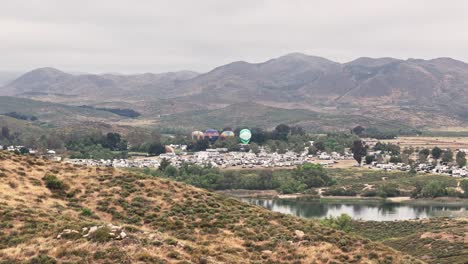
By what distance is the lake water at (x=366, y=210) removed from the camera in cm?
11362

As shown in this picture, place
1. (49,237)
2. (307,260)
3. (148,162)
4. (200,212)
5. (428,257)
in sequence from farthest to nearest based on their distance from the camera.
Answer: (148,162), (428,257), (200,212), (307,260), (49,237)

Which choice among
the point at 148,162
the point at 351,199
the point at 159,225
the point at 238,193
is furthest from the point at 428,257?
the point at 148,162

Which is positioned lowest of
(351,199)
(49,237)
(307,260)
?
(351,199)

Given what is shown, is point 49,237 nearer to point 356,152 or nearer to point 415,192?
point 415,192

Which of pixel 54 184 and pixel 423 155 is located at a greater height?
pixel 54 184

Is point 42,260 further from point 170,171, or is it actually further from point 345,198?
point 170,171

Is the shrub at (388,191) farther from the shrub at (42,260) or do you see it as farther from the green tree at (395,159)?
the shrub at (42,260)

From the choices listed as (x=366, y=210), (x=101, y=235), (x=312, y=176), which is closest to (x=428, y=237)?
(x=101, y=235)

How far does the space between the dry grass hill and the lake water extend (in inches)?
2725

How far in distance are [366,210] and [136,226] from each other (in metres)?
91.9

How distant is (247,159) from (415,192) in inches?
2679

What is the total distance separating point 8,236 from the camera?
31547 mm

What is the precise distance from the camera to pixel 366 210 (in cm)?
12219

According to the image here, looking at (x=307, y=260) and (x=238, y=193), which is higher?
(x=307, y=260)
